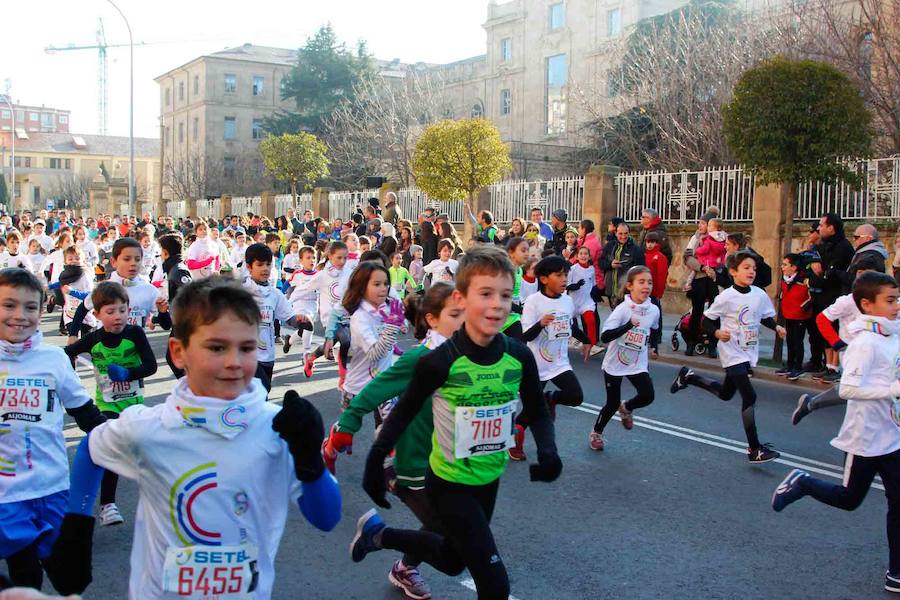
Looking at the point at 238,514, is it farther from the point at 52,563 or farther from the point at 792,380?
the point at 792,380

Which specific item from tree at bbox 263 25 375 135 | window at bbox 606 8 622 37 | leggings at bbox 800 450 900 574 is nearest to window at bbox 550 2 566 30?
window at bbox 606 8 622 37

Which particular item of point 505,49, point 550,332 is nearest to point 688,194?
point 550,332

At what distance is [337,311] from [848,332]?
14.3 feet

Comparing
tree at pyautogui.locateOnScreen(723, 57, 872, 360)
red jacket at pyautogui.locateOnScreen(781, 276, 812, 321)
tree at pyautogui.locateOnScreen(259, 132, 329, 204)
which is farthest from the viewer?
tree at pyautogui.locateOnScreen(259, 132, 329, 204)

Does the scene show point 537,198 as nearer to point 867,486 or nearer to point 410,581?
point 867,486

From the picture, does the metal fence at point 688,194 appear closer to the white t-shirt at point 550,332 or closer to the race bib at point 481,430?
the white t-shirt at point 550,332

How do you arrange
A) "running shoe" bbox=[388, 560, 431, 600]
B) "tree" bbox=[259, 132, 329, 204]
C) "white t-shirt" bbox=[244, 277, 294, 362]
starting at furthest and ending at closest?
"tree" bbox=[259, 132, 329, 204], "white t-shirt" bbox=[244, 277, 294, 362], "running shoe" bbox=[388, 560, 431, 600]

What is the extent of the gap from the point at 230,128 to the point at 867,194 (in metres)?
62.9

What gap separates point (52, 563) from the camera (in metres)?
2.76

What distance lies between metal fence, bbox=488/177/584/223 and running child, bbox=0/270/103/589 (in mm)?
18146

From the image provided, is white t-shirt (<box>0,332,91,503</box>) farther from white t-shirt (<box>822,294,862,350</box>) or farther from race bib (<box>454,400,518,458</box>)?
white t-shirt (<box>822,294,862,350</box>)

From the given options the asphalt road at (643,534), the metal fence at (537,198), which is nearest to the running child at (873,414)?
the asphalt road at (643,534)

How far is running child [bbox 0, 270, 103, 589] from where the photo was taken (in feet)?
13.4

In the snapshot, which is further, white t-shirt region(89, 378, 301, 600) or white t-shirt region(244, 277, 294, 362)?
white t-shirt region(244, 277, 294, 362)
